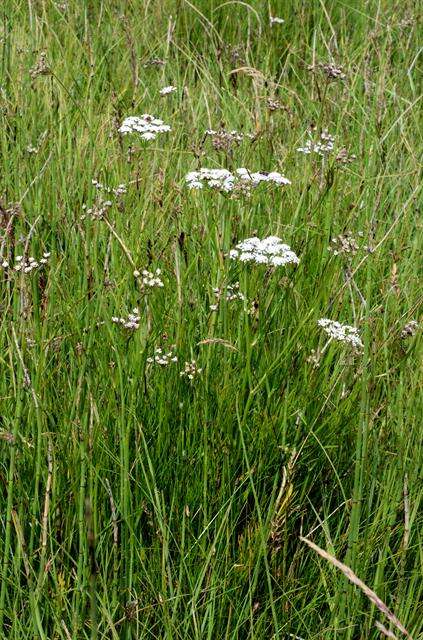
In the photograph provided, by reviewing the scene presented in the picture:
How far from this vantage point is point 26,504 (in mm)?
1498

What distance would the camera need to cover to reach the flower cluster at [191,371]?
5.13 feet

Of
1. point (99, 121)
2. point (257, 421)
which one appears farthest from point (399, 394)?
point (99, 121)

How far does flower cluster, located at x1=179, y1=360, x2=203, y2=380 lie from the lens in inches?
61.6

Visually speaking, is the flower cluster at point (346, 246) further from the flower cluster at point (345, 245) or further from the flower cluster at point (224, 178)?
the flower cluster at point (224, 178)

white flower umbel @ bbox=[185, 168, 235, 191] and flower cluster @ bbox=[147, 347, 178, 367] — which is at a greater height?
white flower umbel @ bbox=[185, 168, 235, 191]

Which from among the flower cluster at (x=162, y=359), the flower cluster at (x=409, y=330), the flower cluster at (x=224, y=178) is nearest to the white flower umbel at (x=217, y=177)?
the flower cluster at (x=224, y=178)

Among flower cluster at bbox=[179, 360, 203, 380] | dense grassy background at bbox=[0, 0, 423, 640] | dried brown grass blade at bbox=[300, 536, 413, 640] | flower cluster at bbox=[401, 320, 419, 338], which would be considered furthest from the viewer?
flower cluster at bbox=[401, 320, 419, 338]

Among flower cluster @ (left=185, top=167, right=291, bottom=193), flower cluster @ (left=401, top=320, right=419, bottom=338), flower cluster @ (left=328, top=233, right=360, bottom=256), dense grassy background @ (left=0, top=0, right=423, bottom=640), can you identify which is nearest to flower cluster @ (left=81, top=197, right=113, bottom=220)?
dense grassy background @ (left=0, top=0, right=423, bottom=640)

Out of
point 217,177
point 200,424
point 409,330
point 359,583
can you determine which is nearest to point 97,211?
point 217,177

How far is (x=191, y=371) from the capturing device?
66.3 inches

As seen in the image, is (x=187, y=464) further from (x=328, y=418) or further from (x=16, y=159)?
(x=16, y=159)

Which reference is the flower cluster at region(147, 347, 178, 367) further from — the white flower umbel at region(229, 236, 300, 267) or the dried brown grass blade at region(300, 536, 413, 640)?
the dried brown grass blade at region(300, 536, 413, 640)

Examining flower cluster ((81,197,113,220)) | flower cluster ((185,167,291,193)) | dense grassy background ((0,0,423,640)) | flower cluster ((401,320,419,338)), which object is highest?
flower cluster ((185,167,291,193))

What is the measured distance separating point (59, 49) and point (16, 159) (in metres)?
1.21
